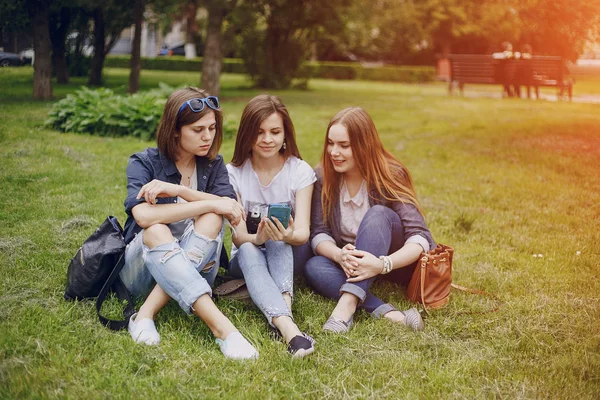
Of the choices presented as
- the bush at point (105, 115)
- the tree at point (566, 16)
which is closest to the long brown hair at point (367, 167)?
the bush at point (105, 115)

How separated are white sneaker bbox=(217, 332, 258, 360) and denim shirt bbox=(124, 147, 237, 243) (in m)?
0.82

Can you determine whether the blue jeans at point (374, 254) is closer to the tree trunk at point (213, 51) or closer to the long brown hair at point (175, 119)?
the long brown hair at point (175, 119)

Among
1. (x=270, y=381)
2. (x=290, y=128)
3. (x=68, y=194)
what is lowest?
(x=270, y=381)

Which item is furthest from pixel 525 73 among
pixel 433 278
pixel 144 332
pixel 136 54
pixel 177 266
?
pixel 144 332

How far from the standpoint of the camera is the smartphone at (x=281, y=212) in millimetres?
3180

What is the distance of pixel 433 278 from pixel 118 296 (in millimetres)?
1717

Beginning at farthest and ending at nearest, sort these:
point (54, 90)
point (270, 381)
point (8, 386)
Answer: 1. point (54, 90)
2. point (270, 381)
3. point (8, 386)

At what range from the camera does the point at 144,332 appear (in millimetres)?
2883

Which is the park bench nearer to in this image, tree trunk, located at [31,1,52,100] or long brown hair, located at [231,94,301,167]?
tree trunk, located at [31,1,52,100]

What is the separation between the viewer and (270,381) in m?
2.60

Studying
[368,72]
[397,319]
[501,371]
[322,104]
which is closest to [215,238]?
[397,319]

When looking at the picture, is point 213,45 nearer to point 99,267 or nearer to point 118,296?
point 118,296

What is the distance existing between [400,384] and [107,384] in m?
1.22

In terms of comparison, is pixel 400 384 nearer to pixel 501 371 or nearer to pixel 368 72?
pixel 501 371
